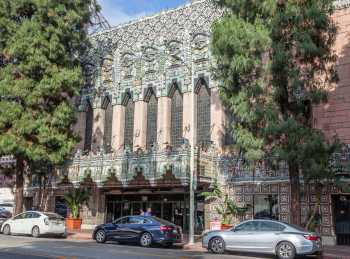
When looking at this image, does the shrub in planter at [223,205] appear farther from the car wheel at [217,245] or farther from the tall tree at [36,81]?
the tall tree at [36,81]

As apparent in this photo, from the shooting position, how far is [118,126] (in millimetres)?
33781

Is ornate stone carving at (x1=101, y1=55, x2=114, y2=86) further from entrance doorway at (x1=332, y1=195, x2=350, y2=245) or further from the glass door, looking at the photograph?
entrance doorway at (x1=332, y1=195, x2=350, y2=245)

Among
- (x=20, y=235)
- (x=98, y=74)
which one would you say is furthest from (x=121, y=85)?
(x=20, y=235)

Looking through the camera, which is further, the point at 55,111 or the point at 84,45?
the point at 84,45

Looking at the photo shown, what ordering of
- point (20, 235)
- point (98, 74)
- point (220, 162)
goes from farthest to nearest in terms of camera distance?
1. point (98, 74)
2. point (220, 162)
3. point (20, 235)

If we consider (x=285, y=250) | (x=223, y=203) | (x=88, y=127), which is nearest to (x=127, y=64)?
(x=88, y=127)

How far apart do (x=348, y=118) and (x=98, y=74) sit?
58.0 ft

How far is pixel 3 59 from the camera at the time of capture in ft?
99.8

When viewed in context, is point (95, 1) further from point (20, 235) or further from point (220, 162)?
point (20, 235)

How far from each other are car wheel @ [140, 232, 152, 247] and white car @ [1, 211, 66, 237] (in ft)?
19.7

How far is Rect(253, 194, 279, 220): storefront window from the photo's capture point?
26.6 metres

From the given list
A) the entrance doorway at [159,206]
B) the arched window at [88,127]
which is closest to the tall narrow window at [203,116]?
the entrance doorway at [159,206]

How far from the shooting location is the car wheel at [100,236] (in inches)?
912

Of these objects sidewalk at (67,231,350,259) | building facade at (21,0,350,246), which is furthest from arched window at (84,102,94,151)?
sidewalk at (67,231,350,259)
